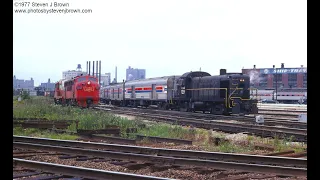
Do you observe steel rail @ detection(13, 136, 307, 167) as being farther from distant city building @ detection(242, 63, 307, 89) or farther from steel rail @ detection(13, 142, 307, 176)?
distant city building @ detection(242, 63, 307, 89)

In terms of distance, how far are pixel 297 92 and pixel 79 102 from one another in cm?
4702

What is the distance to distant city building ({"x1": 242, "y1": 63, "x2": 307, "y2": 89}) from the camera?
94363mm

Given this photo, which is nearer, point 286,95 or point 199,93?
point 199,93

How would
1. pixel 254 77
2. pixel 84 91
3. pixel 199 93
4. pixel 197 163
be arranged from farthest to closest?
pixel 254 77, pixel 84 91, pixel 199 93, pixel 197 163

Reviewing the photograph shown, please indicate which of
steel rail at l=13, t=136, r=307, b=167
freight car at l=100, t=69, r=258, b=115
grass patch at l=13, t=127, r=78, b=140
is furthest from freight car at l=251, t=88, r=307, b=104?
steel rail at l=13, t=136, r=307, b=167

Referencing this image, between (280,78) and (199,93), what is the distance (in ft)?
249

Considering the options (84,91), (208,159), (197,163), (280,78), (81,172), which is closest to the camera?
(81,172)

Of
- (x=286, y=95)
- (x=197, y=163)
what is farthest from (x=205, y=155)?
(x=286, y=95)

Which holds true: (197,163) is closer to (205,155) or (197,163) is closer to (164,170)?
(164,170)

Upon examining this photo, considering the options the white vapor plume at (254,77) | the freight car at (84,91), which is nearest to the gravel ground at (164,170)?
the freight car at (84,91)

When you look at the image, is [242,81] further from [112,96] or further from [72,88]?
[112,96]

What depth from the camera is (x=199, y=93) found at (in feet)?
91.0

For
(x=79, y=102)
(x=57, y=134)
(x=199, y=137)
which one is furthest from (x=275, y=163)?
(x=79, y=102)

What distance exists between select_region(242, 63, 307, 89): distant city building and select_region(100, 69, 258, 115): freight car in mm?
61543
